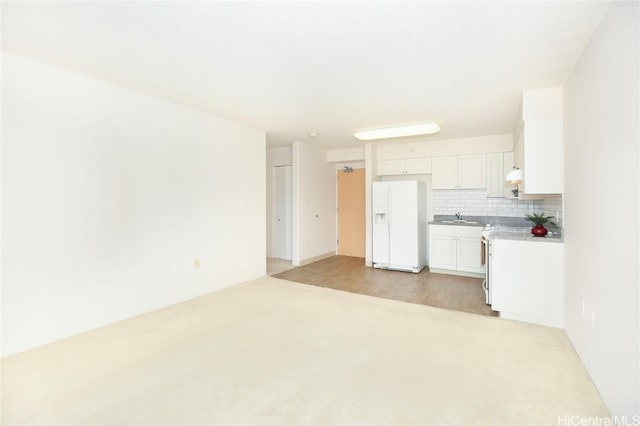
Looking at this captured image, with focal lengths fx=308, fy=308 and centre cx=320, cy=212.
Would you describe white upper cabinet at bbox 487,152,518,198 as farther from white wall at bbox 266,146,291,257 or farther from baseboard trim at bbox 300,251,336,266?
white wall at bbox 266,146,291,257

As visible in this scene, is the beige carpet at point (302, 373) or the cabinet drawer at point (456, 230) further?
the cabinet drawer at point (456, 230)

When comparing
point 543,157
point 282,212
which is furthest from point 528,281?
point 282,212

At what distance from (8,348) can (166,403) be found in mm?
1658

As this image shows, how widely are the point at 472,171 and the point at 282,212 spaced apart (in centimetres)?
384

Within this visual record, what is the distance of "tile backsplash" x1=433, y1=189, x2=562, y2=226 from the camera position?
5.23 m

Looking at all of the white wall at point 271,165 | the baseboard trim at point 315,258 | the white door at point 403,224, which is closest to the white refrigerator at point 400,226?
the white door at point 403,224

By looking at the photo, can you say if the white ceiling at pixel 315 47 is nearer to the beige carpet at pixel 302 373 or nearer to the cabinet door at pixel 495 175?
the cabinet door at pixel 495 175

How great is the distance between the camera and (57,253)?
9.00ft

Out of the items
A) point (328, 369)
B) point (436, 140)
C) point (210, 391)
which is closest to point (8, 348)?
point (210, 391)

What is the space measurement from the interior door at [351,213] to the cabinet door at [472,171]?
213 cm

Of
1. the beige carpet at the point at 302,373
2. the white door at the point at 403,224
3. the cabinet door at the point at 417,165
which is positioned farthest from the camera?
the cabinet door at the point at 417,165

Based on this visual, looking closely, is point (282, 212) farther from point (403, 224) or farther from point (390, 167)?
point (403, 224)

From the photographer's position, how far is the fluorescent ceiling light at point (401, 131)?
4586 mm

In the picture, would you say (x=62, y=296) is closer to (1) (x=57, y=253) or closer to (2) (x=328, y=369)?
(1) (x=57, y=253)
